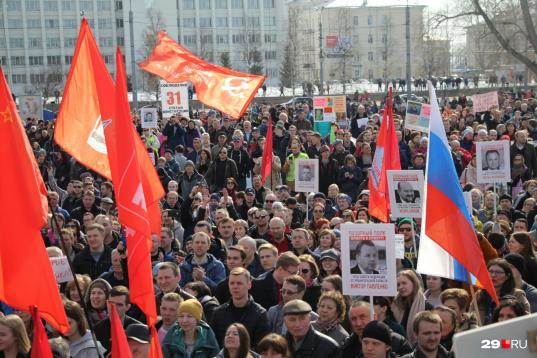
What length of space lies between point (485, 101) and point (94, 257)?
15627mm

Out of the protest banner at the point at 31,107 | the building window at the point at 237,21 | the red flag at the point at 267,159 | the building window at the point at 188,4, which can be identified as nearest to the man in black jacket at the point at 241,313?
the red flag at the point at 267,159

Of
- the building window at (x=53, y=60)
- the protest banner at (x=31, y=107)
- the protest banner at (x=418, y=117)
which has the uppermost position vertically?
the building window at (x=53, y=60)

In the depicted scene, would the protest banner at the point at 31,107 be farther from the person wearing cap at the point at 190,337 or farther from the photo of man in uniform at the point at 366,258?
the person wearing cap at the point at 190,337

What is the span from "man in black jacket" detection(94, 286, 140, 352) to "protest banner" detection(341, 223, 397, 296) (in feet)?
5.29

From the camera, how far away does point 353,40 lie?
336 feet

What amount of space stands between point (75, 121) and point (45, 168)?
9.12m

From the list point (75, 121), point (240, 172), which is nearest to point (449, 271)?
point (75, 121)

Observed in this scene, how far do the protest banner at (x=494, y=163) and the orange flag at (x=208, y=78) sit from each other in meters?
3.38

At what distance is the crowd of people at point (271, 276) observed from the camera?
6.45 metres

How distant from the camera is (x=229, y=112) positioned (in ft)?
47.1

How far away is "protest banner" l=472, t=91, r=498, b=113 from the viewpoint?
23.1 meters

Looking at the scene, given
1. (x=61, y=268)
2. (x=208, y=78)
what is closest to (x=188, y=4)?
(x=208, y=78)

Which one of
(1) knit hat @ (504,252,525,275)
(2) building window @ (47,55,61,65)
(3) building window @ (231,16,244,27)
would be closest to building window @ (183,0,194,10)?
(3) building window @ (231,16,244,27)

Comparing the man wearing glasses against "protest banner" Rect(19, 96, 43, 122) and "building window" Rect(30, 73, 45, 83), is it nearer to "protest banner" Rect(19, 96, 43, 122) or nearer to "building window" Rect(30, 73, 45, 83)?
"protest banner" Rect(19, 96, 43, 122)
